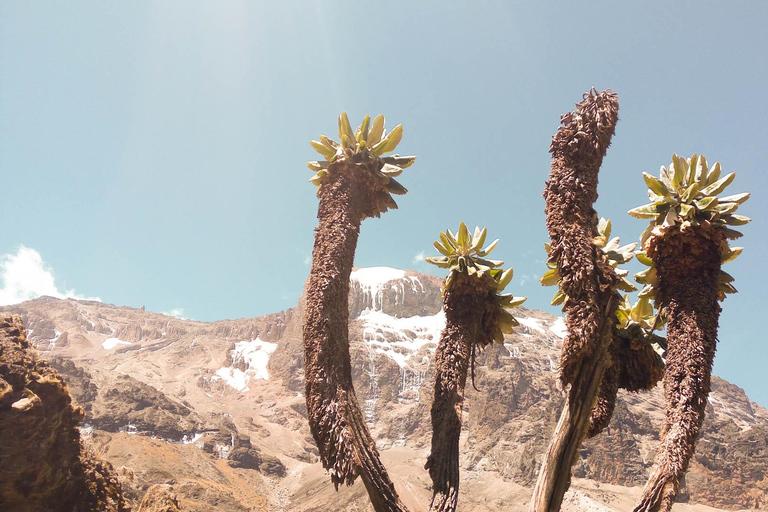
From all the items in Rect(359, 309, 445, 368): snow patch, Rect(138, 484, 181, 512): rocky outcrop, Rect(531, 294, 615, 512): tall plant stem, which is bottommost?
Rect(138, 484, 181, 512): rocky outcrop

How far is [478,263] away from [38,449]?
51.6ft

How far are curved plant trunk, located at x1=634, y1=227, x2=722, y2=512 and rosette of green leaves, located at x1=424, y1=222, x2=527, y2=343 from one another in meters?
2.27

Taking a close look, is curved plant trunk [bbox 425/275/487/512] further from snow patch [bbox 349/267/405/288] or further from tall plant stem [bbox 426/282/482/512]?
snow patch [bbox 349/267/405/288]

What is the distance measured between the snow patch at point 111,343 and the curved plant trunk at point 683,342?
18412 centimetres

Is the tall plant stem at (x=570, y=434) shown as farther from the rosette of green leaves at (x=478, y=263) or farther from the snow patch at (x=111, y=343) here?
the snow patch at (x=111, y=343)

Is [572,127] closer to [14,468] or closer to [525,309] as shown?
[14,468]

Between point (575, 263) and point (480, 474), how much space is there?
98.9 metres

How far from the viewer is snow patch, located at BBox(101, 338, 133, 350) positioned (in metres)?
160

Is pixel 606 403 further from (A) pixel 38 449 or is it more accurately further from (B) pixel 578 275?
(A) pixel 38 449

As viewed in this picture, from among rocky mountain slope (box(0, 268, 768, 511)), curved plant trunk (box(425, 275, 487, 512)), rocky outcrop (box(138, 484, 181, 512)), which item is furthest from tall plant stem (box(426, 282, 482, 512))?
rocky mountain slope (box(0, 268, 768, 511))

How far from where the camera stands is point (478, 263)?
7.75 m

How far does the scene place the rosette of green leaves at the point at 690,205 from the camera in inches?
269

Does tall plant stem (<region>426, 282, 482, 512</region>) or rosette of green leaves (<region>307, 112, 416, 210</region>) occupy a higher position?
rosette of green leaves (<region>307, 112, 416, 210</region>)

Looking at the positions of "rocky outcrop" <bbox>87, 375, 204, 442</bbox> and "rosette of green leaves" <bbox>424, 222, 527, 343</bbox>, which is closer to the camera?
"rosette of green leaves" <bbox>424, 222, 527, 343</bbox>
